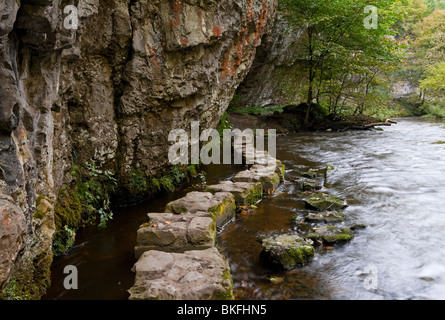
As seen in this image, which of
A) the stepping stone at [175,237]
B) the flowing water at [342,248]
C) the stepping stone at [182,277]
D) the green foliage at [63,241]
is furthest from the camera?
the green foliage at [63,241]

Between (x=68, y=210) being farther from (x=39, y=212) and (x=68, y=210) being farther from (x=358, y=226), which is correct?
(x=358, y=226)

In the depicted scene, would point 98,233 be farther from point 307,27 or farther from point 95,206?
point 307,27

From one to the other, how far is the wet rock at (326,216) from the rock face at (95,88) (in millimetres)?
3042

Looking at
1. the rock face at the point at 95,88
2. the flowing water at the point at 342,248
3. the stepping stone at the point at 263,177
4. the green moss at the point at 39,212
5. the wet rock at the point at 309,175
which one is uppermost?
the rock face at the point at 95,88

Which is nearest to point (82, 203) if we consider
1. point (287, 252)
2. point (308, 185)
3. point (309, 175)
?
point (287, 252)

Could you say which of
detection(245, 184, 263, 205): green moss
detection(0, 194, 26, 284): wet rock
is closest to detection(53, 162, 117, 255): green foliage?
detection(0, 194, 26, 284): wet rock

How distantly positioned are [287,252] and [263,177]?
2957mm

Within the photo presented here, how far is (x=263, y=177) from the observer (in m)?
6.57

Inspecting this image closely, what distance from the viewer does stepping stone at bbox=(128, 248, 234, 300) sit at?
2.58 m

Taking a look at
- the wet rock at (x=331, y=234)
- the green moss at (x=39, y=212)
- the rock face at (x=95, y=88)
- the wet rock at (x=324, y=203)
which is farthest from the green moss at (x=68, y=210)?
the wet rock at (x=324, y=203)

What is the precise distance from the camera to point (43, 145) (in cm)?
344

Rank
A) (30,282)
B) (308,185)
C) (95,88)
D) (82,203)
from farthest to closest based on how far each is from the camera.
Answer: (308,185) → (95,88) → (82,203) → (30,282)

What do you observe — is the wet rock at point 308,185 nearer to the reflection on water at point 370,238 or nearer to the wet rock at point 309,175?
the reflection on water at point 370,238

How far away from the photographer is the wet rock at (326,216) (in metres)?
5.05
